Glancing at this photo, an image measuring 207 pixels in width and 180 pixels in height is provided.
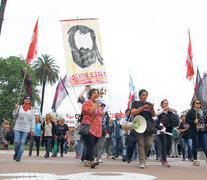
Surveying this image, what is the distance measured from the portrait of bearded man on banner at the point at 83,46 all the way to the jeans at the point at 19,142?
2936mm

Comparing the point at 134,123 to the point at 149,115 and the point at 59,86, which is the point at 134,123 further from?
the point at 59,86

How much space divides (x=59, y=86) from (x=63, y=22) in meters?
15.2

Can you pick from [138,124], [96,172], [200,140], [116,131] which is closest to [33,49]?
[116,131]

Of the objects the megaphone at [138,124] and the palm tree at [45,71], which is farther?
the palm tree at [45,71]

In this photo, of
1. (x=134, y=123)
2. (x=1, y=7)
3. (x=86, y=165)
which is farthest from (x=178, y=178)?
(x=1, y=7)

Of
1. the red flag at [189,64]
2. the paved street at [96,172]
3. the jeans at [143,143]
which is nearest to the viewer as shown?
the paved street at [96,172]

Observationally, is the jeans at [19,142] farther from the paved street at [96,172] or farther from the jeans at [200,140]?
the jeans at [200,140]

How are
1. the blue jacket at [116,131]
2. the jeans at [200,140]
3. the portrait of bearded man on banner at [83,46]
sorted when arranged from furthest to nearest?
1. the blue jacket at [116,131]
2. the portrait of bearded man on banner at [83,46]
3. the jeans at [200,140]

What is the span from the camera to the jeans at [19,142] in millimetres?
8953

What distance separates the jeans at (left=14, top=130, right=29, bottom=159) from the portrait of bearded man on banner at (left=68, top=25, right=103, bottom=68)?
2936mm

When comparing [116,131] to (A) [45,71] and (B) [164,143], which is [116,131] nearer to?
(B) [164,143]

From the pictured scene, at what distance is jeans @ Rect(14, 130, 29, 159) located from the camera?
8.95 meters

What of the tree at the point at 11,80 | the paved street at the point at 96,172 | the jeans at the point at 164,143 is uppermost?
the tree at the point at 11,80

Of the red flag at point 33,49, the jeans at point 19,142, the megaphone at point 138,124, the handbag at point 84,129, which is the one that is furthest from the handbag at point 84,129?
the red flag at point 33,49
